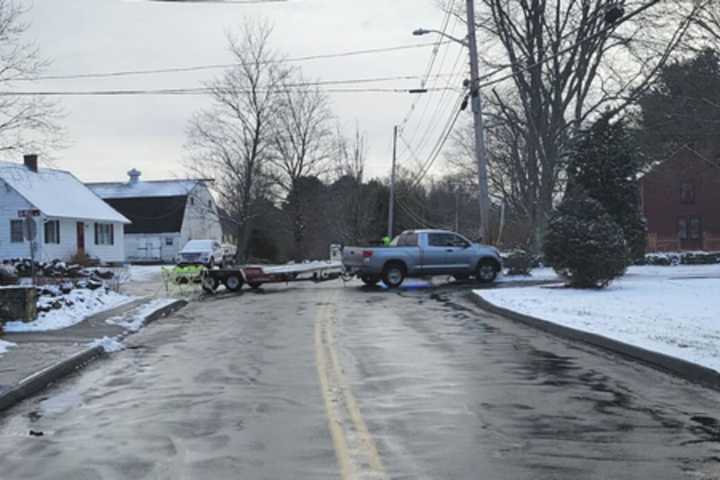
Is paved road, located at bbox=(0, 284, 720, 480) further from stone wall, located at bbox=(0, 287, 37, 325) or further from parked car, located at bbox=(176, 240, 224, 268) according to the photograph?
parked car, located at bbox=(176, 240, 224, 268)

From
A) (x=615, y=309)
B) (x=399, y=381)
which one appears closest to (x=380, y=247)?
(x=615, y=309)

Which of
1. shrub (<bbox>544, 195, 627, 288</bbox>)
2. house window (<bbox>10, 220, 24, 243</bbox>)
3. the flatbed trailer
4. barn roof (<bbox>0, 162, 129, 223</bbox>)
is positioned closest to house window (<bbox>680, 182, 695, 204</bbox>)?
the flatbed trailer

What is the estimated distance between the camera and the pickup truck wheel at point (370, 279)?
28.3m

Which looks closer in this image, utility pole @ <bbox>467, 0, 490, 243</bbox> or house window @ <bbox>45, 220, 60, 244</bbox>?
utility pole @ <bbox>467, 0, 490, 243</bbox>

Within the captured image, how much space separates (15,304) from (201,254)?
111 feet

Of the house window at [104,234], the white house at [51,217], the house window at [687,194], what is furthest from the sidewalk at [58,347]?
the house window at [687,194]

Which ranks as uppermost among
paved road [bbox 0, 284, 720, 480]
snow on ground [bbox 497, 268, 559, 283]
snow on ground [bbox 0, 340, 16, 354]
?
snow on ground [bbox 497, 268, 559, 283]

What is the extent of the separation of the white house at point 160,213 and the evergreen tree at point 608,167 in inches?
1601

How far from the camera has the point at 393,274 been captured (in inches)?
1099

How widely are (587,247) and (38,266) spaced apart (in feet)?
72.8

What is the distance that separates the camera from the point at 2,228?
45031 mm

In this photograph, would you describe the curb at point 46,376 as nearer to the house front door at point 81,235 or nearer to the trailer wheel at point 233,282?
the trailer wheel at point 233,282

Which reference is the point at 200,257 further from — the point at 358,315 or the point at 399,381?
the point at 399,381

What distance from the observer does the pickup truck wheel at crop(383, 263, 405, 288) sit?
27891mm
